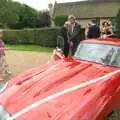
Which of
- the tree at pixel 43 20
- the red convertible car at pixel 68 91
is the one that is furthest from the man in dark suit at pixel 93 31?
the tree at pixel 43 20

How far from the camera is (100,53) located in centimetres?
686

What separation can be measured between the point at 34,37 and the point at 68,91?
105ft

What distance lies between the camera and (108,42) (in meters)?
7.04

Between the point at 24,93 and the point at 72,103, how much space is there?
88 centimetres

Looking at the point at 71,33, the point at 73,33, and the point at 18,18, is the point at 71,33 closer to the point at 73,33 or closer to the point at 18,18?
the point at 73,33

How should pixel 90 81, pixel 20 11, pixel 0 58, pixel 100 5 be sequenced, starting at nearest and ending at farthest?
pixel 90 81 → pixel 0 58 → pixel 100 5 → pixel 20 11

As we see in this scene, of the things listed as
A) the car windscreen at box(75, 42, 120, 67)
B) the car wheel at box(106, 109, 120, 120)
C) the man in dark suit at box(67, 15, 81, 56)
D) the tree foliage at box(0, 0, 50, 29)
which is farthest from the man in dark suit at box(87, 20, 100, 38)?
the tree foliage at box(0, 0, 50, 29)

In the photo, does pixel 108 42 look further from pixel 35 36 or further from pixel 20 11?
pixel 20 11

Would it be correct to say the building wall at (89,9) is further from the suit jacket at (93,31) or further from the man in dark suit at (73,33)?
the man in dark suit at (73,33)

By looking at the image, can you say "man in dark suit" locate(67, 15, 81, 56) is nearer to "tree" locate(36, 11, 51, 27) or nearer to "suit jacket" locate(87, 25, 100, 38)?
"suit jacket" locate(87, 25, 100, 38)

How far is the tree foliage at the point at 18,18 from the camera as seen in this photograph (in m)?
56.1

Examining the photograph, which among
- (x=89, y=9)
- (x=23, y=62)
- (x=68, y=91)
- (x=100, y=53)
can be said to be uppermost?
(x=100, y=53)

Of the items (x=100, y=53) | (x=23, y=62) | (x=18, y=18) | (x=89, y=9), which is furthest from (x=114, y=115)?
(x=89, y=9)

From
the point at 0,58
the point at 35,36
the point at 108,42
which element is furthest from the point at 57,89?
the point at 35,36
